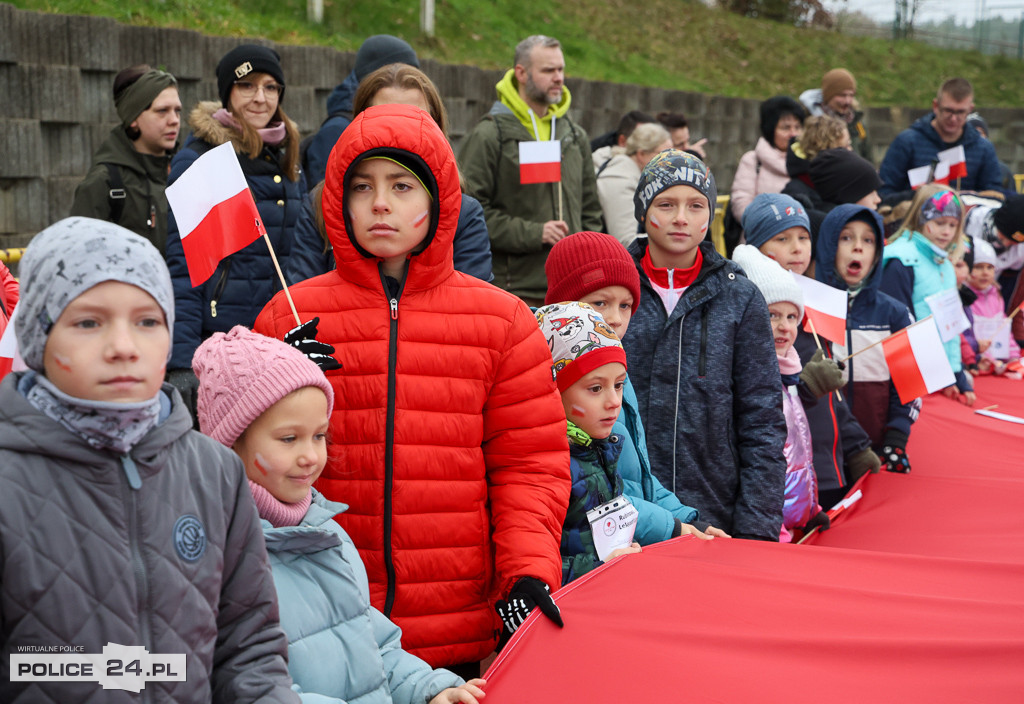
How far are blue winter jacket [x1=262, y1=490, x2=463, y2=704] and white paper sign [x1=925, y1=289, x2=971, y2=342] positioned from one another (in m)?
4.01

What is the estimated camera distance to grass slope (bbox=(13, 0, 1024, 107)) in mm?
10055

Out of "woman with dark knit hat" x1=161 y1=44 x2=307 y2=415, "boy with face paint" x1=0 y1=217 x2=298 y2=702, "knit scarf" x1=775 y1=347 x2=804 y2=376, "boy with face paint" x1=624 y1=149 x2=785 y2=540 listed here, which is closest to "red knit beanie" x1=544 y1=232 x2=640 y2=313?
"boy with face paint" x1=624 y1=149 x2=785 y2=540

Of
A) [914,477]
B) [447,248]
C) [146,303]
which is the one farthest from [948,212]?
[146,303]

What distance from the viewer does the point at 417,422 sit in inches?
101

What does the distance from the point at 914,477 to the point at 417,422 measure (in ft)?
10.2

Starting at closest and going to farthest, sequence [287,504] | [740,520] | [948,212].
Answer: [287,504]
[740,520]
[948,212]

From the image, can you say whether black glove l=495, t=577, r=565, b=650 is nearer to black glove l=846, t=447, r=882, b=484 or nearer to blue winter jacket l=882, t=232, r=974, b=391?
black glove l=846, t=447, r=882, b=484

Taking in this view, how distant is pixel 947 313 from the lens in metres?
5.52

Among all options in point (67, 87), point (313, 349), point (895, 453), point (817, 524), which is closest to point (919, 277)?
point (895, 453)

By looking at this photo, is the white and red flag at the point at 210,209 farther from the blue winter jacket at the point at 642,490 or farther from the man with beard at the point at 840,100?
the man with beard at the point at 840,100

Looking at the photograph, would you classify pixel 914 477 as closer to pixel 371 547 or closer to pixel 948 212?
pixel 948 212

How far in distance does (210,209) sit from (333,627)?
1.45 meters

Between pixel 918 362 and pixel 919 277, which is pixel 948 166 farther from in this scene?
pixel 918 362

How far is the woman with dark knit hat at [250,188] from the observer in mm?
4203
